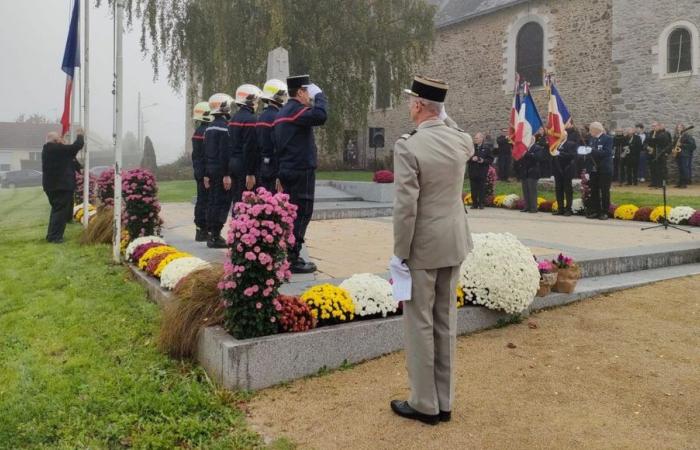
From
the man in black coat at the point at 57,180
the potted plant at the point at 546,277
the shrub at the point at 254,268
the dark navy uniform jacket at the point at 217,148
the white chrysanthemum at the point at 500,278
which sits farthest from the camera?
the man in black coat at the point at 57,180

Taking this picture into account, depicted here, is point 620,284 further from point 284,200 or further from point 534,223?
point 534,223

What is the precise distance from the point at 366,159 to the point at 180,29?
14.2 metres

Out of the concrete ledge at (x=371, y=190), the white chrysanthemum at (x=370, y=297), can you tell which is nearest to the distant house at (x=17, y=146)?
the concrete ledge at (x=371, y=190)

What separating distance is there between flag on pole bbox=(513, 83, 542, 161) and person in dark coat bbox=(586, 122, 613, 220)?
1.46 metres

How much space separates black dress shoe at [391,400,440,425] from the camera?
3615 mm

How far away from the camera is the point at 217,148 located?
8.12 meters

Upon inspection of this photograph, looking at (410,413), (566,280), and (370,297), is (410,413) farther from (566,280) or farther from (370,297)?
(566,280)

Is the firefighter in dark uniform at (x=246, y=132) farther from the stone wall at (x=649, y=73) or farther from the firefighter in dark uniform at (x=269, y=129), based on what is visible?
the stone wall at (x=649, y=73)

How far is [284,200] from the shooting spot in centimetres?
446

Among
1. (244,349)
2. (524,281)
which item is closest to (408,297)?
(244,349)

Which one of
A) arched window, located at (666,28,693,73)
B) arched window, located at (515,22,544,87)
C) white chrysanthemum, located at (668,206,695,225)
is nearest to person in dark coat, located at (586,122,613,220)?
white chrysanthemum, located at (668,206,695,225)

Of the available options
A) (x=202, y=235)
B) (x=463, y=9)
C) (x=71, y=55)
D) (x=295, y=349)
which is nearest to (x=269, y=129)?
(x=202, y=235)

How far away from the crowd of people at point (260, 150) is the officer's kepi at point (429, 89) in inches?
107

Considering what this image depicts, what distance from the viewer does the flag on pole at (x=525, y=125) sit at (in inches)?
532
